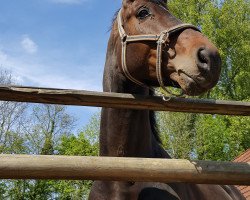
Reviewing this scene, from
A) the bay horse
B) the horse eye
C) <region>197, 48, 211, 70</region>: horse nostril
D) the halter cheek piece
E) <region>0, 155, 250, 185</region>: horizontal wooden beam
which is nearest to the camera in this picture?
<region>0, 155, 250, 185</region>: horizontal wooden beam

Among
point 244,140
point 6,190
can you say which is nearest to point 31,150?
point 6,190

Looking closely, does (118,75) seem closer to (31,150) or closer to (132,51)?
(132,51)

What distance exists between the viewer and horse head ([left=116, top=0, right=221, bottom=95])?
3.05 meters

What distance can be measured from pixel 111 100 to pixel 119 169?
59 cm

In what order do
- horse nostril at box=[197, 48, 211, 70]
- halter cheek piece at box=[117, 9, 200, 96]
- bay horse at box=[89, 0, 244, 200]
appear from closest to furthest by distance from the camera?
horse nostril at box=[197, 48, 211, 70], bay horse at box=[89, 0, 244, 200], halter cheek piece at box=[117, 9, 200, 96]

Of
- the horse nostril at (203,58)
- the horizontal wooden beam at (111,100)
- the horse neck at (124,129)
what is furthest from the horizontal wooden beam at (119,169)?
the horse neck at (124,129)

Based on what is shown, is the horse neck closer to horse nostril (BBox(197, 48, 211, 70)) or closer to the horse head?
the horse head

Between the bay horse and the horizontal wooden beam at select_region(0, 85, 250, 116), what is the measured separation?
0.18 meters

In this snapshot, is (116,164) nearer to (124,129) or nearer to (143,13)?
(124,129)

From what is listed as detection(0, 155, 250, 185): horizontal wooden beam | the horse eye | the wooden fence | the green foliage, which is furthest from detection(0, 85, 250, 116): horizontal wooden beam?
the green foliage

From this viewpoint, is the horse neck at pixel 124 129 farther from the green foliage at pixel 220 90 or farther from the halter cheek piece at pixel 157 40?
the green foliage at pixel 220 90

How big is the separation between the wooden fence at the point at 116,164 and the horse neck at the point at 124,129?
1.37ft

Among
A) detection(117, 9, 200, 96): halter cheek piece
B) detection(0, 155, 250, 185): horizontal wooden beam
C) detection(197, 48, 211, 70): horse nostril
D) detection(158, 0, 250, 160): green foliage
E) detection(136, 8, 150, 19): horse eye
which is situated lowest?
detection(0, 155, 250, 185): horizontal wooden beam

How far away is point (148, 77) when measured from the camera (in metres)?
3.52
